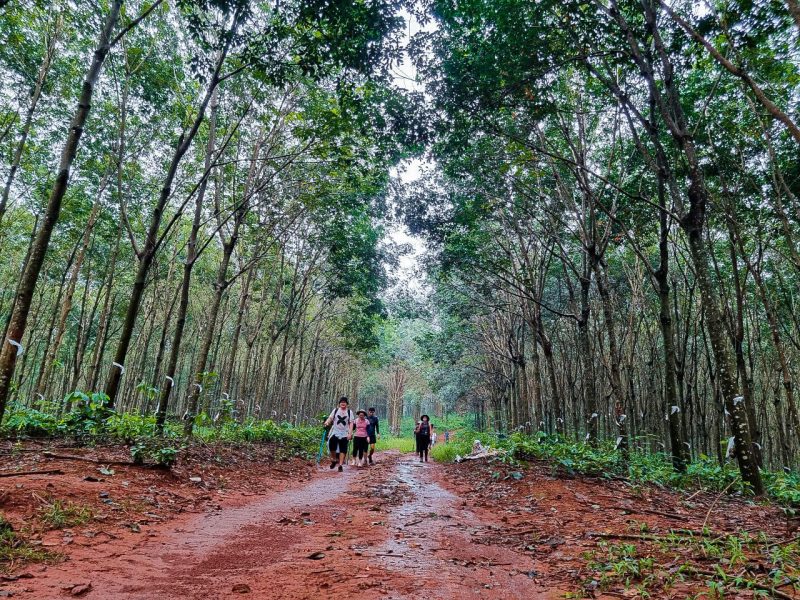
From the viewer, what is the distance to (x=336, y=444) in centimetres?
1153

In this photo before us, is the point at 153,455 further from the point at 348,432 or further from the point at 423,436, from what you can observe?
the point at 423,436

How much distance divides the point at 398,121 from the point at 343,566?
25.8ft

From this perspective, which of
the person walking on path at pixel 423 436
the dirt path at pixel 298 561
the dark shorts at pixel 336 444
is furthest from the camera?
the person walking on path at pixel 423 436

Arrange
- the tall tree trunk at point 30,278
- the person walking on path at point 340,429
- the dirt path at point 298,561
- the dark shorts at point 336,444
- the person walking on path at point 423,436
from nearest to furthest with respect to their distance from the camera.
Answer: the dirt path at point 298,561
the tall tree trunk at point 30,278
the person walking on path at point 340,429
the dark shorts at point 336,444
the person walking on path at point 423,436

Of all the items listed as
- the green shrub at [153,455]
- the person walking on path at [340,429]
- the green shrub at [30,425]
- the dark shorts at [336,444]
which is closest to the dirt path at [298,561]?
the green shrub at [153,455]

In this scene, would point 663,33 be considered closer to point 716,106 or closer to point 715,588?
point 716,106

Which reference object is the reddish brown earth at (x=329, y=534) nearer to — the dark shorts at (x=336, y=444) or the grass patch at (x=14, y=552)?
the grass patch at (x=14, y=552)

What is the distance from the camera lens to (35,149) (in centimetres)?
1295

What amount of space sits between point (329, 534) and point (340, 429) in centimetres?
638

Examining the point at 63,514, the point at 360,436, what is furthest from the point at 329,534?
the point at 360,436

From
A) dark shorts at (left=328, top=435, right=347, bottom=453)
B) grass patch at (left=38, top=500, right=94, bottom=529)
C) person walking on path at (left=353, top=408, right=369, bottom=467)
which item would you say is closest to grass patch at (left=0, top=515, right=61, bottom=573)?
grass patch at (left=38, top=500, right=94, bottom=529)

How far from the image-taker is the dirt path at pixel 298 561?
315 cm

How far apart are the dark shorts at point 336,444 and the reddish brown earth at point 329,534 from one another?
3.14 meters

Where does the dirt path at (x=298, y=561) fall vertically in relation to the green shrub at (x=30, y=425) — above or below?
below
